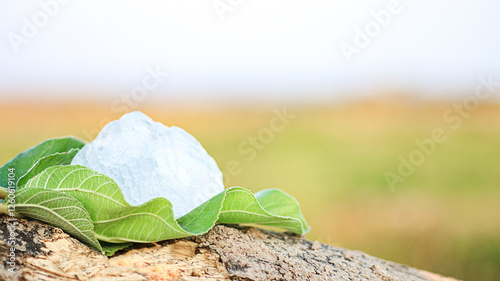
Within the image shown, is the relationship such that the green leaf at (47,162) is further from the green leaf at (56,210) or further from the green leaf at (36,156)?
the green leaf at (56,210)

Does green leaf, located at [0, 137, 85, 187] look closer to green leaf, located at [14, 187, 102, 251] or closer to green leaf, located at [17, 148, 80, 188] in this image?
green leaf, located at [17, 148, 80, 188]

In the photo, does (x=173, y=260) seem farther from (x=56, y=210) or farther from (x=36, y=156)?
(x=36, y=156)

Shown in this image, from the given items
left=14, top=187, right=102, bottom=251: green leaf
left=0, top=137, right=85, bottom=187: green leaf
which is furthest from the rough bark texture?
left=0, top=137, right=85, bottom=187: green leaf

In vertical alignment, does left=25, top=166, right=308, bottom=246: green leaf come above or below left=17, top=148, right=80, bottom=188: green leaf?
below

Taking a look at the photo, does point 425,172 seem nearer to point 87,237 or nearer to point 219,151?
point 219,151

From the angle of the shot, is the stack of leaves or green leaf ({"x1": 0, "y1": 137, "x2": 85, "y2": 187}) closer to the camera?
the stack of leaves

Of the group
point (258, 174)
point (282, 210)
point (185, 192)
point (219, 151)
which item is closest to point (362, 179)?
point (258, 174)

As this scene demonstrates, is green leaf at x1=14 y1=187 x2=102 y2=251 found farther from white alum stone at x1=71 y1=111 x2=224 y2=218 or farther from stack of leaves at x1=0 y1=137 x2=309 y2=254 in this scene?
white alum stone at x1=71 y1=111 x2=224 y2=218

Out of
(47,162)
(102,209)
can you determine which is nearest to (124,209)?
(102,209)
